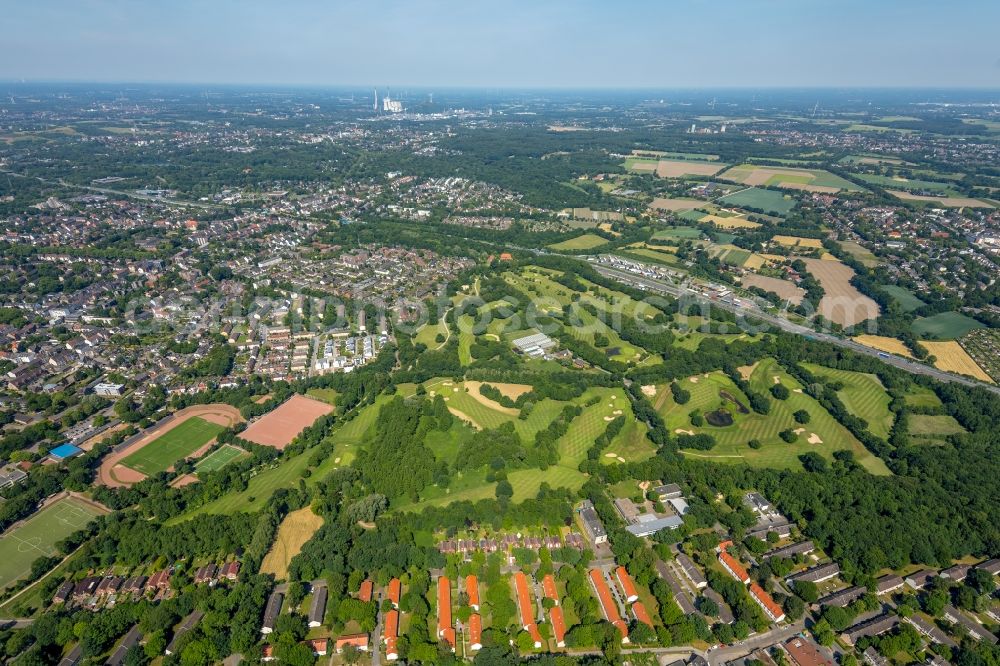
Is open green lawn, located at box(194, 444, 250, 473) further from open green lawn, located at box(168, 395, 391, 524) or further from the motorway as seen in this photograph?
the motorway

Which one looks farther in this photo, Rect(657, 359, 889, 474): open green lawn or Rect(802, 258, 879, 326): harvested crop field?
Rect(802, 258, 879, 326): harvested crop field

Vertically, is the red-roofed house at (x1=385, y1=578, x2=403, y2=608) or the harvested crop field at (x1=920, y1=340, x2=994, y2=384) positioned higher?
the harvested crop field at (x1=920, y1=340, x2=994, y2=384)

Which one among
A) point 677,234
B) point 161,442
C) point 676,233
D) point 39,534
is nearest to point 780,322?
point 677,234

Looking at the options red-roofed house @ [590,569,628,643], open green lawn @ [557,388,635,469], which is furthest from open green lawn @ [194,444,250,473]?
red-roofed house @ [590,569,628,643]

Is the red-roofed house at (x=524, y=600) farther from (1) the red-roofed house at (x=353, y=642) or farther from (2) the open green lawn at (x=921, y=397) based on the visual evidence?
(2) the open green lawn at (x=921, y=397)

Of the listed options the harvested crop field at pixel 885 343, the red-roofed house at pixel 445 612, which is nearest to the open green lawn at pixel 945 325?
the harvested crop field at pixel 885 343

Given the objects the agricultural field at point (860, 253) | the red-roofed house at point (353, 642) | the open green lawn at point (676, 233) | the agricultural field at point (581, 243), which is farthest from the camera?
A: the open green lawn at point (676, 233)

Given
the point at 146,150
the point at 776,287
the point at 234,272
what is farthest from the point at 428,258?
the point at 146,150
